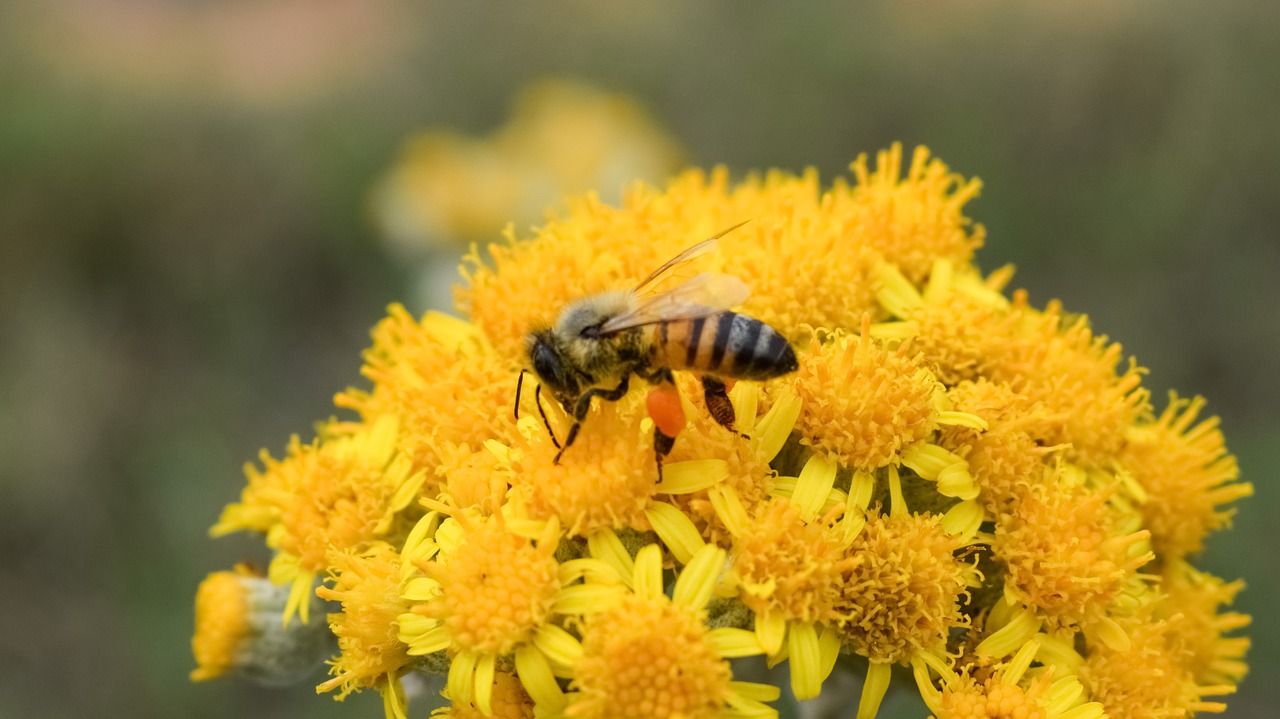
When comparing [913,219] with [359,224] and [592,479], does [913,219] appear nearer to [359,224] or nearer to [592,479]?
[592,479]

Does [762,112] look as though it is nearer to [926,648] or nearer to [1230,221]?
[1230,221]

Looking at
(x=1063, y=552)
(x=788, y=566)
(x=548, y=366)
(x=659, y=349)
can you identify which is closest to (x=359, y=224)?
(x=548, y=366)

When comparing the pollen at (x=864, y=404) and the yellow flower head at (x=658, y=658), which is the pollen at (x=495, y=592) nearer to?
the yellow flower head at (x=658, y=658)

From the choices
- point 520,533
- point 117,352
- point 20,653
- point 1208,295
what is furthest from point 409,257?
point 1208,295

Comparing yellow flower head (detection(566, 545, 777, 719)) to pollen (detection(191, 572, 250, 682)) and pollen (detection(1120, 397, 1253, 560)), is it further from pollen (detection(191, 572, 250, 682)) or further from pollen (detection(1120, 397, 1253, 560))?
pollen (detection(1120, 397, 1253, 560))

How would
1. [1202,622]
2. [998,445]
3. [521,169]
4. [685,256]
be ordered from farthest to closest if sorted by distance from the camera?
1. [521,169]
2. [1202,622]
3. [685,256]
4. [998,445]

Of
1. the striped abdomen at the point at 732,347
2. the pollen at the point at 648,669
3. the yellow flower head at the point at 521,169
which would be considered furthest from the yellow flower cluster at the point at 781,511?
the yellow flower head at the point at 521,169
